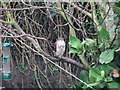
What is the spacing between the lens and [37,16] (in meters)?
2.63

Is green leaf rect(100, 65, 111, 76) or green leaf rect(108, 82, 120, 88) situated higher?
green leaf rect(100, 65, 111, 76)

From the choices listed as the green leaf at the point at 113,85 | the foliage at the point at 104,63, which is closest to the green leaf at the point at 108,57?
the foliage at the point at 104,63

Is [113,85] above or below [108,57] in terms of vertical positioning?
below

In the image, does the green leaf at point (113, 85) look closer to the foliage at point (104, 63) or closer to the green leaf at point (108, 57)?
the foliage at point (104, 63)

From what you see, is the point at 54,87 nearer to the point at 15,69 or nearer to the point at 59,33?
the point at 15,69

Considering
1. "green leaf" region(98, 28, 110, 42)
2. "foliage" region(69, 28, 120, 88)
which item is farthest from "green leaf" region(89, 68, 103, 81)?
"green leaf" region(98, 28, 110, 42)

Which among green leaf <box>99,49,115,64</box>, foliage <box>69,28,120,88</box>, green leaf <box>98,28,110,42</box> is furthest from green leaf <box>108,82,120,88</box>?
green leaf <box>98,28,110,42</box>

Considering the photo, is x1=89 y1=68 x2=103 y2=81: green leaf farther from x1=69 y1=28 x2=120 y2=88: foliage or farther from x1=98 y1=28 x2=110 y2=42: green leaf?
x1=98 y1=28 x2=110 y2=42: green leaf

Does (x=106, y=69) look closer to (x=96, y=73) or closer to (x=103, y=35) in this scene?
(x=96, y=73)

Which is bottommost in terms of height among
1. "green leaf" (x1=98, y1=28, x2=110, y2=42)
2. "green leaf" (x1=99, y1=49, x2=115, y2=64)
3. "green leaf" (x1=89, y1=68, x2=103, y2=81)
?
"green leaf" (x1=89, y1=68, x2=103, y2=81)

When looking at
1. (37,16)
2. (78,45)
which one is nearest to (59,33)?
(37,16)

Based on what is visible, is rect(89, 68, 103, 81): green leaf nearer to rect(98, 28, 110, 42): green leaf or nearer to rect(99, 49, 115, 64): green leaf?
rect(99, 49, 115, 64): green leaf

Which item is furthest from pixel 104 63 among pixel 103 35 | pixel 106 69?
pixel 103 35

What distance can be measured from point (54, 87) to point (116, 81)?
2.02 metres
